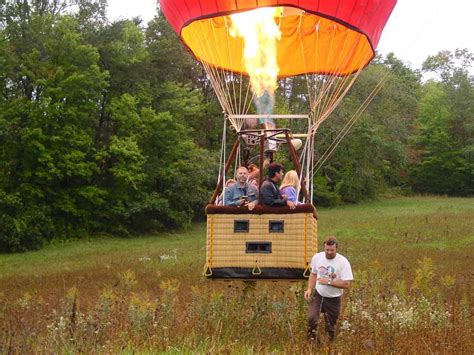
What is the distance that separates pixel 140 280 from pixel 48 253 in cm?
1327

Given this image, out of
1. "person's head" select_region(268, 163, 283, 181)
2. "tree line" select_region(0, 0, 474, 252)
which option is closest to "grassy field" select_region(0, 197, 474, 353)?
"person's head" select_region(268, 163, 283, 181)

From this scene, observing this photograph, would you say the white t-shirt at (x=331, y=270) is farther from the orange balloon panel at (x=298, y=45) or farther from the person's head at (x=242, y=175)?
the orange balloon panel at (x=298, y=45)

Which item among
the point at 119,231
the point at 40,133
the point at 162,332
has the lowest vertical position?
the point at 119,231

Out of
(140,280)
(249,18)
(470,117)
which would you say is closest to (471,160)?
(470,117)

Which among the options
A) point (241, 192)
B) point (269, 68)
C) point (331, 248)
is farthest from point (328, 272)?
point (269, 68)

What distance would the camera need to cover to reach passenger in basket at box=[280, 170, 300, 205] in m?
9.48

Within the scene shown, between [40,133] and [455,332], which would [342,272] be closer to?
[455,332]

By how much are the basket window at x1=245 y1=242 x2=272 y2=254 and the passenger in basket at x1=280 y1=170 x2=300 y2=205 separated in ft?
2.07

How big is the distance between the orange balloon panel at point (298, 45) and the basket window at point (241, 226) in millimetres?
2560

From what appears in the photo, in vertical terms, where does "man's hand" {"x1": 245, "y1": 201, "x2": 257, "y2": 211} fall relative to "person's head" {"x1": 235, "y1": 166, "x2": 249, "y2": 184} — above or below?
below

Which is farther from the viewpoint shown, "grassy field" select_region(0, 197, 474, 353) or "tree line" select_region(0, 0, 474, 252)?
"tree line" select_region(0, 0, 474, 252)

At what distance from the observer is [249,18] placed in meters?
10.2

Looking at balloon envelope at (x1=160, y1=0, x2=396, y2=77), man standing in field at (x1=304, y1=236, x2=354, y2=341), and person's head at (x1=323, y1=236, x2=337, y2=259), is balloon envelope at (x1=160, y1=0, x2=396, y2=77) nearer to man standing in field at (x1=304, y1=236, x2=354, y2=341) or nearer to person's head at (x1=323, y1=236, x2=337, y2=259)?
person's head at (x1=323, y1=236, x2=337, y2=259)

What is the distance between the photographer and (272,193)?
9383 millimetres
